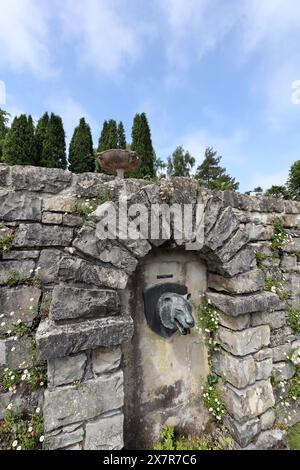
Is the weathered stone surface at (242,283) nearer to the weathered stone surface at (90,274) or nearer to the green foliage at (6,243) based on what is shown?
the weathered stone surface at (90,274)

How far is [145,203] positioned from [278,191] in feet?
12.8

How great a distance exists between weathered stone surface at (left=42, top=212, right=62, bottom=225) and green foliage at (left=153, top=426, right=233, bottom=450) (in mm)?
2471

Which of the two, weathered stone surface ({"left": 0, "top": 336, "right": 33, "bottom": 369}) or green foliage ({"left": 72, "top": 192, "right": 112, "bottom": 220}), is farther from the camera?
green foliage ({"left": 72, "top": 192, "right": 112, "bottom": 220})

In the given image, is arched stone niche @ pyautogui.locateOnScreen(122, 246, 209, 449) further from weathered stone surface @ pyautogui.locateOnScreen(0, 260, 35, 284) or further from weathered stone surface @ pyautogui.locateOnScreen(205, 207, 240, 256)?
weathered stone surface @ pyautogui.locateOnScreen(0, 260, 35, 284)

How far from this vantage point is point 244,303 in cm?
246

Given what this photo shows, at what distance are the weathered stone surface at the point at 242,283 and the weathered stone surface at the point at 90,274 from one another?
1.20 m

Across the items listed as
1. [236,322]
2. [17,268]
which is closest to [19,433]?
[17,268]

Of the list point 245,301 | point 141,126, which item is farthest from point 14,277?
point 141,126

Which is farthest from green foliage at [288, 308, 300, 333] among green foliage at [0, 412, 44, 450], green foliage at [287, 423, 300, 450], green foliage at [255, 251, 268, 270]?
green foliage at [0, 412, 44, 450]

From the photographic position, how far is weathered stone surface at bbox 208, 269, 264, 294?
98.3 inches

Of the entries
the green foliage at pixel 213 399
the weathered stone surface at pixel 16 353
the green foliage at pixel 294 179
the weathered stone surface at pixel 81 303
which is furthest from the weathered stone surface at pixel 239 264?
the green foliage at pixel 294 179

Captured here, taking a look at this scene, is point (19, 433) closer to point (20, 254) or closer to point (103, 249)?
point (20, 254)

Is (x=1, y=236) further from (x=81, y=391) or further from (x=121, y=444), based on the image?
(x=121, y=444)

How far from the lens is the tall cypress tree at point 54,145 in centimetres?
842
